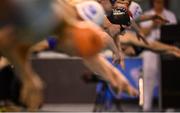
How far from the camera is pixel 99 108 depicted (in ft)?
17.7

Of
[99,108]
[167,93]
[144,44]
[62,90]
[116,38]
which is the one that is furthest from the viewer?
[62,90]

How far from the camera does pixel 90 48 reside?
0.31 m

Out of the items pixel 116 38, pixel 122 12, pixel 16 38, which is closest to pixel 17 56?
pixel 16 38

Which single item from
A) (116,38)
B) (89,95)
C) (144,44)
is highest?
(116,38)

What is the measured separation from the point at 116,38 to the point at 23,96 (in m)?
0.52

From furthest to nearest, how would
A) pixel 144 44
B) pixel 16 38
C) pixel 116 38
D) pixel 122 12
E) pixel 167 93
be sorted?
pixel 167 93, pixel 144 44, pixel 116 38, pixel 122 12, pixel 16 38

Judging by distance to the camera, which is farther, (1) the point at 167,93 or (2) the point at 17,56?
(1) the point at 167,93

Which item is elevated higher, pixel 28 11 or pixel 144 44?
pixel 28 11

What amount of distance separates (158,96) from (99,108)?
0.68m

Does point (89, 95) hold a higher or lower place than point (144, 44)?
lower

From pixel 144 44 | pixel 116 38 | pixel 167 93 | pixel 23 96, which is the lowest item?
pixel 167 93

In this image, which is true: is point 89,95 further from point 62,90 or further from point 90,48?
point 90,48

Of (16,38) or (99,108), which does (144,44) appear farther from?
(99,108)

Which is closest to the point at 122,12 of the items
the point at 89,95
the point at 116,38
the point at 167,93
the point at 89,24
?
the point at 116,38
